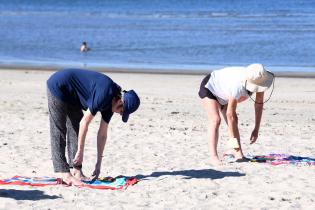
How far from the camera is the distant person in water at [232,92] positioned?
27.1 feet

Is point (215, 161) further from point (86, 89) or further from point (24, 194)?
point (24, 194)

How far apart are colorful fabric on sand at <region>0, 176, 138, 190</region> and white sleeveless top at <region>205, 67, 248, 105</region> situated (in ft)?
4.39

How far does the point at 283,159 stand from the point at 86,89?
2.74 m

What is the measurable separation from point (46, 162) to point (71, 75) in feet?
5.86

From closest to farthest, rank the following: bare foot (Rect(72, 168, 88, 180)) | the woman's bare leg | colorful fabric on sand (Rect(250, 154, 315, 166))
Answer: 1. bare foot (Rect(72, 168, 88, 180))
2. the woman's bare leg
3. colorful fabric on sand (Rect(250, 154, 315, 166))

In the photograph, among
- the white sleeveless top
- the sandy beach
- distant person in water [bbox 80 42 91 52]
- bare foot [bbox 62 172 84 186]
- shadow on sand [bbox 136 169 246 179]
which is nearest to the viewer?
the sandy beach

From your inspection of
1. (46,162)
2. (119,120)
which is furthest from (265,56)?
(46,162)

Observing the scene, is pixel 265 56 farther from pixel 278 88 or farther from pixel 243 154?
pixel 243 154

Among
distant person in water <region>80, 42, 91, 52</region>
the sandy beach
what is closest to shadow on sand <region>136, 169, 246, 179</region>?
the sandy beach

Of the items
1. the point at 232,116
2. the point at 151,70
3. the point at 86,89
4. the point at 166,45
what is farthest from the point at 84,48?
the point at 86,89

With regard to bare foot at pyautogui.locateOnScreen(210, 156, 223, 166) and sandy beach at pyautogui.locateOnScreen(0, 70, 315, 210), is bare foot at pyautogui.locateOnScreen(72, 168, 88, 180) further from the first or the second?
bare foot at pyautogui.locateOnScreen(210, 156, 223, 166)

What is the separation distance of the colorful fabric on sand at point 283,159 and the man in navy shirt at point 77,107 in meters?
2.05

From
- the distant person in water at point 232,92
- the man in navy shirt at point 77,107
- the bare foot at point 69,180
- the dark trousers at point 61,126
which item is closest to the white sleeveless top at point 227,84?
the distant person in water at point 232,92

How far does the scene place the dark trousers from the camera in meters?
7.58
